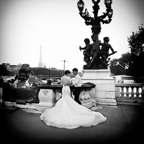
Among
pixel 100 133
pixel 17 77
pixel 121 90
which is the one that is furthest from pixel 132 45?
pixel 100 133

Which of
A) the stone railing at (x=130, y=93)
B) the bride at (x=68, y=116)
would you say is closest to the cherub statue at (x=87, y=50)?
the stone railing at (x=130, y=93)

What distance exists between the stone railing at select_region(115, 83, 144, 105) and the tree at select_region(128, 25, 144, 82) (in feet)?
37.6

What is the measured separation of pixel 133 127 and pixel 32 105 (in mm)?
4978

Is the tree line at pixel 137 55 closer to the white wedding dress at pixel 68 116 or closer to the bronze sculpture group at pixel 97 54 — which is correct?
the bronze sculpture group at pixel 97 54

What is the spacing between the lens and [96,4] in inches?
353

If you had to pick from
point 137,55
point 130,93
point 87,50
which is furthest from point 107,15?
point 137,55

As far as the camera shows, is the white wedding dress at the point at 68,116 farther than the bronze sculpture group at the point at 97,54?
No

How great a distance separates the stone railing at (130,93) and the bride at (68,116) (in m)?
4.67

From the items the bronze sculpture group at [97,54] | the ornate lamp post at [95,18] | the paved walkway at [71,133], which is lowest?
the paved walkway at [71,133]

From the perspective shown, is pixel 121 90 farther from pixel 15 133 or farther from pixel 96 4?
pixel 15 133

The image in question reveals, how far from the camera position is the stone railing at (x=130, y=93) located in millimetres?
8648

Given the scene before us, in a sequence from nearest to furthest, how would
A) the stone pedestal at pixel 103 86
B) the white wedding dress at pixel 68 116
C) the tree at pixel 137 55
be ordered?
1. the white wedding dress at pixel 68 116
2. the stone pedestal at pixel 103 86
3. the tree at pixel 137 55

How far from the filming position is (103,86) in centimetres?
825

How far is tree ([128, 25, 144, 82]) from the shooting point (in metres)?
20.3
